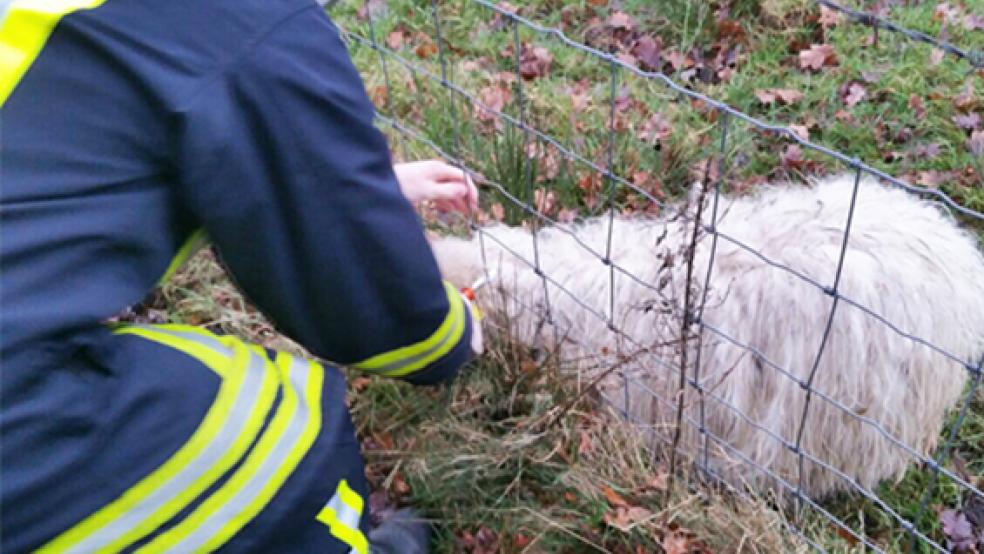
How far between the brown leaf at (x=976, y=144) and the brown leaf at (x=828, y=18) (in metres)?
1.02

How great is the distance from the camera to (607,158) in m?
3.69

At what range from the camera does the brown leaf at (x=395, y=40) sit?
4.88 meters

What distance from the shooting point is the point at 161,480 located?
1503mm

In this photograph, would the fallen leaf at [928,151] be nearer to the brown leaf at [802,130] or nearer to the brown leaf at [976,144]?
the brown leaf at [976,144]

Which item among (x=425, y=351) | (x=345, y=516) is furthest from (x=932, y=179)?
(x=345, y=516)

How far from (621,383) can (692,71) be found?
90.8 inches

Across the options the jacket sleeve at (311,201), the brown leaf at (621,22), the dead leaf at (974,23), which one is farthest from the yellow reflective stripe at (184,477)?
the dead leaf at (974,23)

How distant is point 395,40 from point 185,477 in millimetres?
3740

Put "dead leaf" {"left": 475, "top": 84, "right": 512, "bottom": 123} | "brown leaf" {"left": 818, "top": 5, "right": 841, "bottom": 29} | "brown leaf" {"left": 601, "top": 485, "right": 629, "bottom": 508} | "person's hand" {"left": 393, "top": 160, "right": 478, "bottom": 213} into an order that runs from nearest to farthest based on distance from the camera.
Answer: "person's hand" {"left": 393, "top": 160, "right": 478, "bottom": 213} < "brown leaf" {"left": 601, "top": 485, "right": 629, "bottom": 508} < "dead leaf" {"left": 475, "top": 84, "right": 512, "bottom": 123} < "brown leaf" {"left": 818, "top": 5, "right": 841, "bottom": 29}

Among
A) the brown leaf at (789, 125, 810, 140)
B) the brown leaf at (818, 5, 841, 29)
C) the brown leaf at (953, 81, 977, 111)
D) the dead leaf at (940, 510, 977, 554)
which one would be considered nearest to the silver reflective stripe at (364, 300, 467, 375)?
the dead leaf at (940, 510, 977, 554)

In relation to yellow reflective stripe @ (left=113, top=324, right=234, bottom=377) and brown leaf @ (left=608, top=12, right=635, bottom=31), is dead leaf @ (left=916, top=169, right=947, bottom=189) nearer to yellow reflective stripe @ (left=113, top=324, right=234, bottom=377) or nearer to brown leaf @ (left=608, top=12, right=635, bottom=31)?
brown leaf @ (left=608, top=12, right=635, bottom=31)

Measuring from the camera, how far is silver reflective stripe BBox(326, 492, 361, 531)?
5.73 ft

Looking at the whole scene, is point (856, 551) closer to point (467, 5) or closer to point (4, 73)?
point (4, 73)

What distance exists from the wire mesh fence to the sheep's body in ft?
0.04
